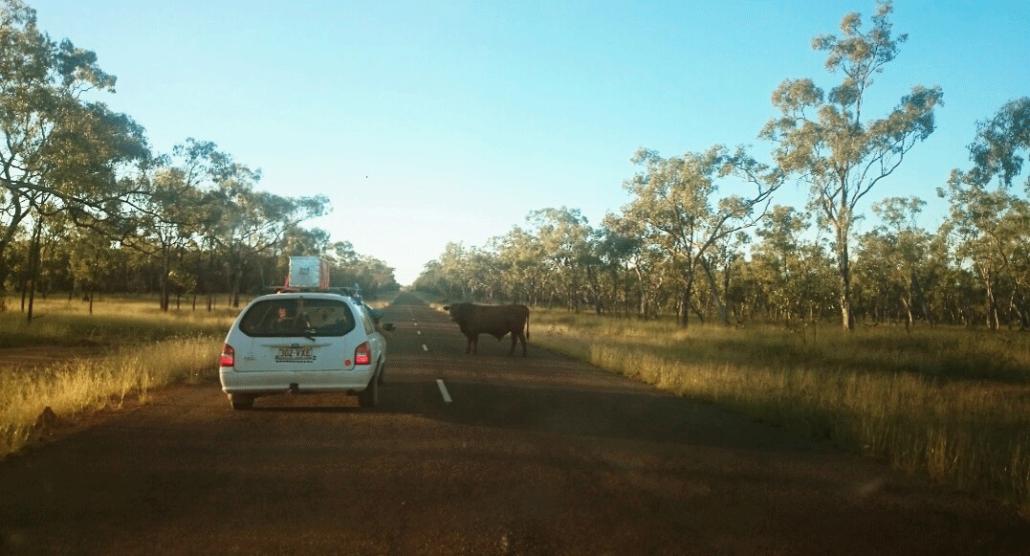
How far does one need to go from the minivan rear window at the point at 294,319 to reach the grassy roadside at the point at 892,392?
650cm

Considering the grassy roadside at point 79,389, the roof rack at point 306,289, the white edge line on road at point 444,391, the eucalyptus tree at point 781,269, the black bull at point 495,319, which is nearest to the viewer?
the grassy roadside at point 79,389

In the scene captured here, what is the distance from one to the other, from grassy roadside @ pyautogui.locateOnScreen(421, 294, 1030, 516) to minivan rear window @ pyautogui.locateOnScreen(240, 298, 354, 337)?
6.50 m

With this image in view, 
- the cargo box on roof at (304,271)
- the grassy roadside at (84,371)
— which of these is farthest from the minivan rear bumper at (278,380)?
the cargo box on roof at (304,271)

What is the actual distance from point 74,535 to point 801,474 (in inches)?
252

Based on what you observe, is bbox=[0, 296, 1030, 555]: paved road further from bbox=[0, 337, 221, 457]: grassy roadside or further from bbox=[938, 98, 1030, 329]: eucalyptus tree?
Answer: bbox=[938, 98, 1030, 329]: eucalyptus tree

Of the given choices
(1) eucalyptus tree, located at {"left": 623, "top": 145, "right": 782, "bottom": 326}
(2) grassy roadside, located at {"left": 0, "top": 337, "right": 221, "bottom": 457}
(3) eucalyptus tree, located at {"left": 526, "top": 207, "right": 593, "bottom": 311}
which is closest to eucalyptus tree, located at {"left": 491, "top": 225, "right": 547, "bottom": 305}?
(3) eucalyptus tree, located at {"left": 526, "top": 207, "right": 593, "bottom": 311}

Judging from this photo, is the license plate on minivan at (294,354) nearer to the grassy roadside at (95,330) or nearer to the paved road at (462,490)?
the paved road at (462,490)

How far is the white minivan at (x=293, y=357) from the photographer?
10609 millimetres

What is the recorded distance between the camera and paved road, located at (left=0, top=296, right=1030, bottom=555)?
17.7ft

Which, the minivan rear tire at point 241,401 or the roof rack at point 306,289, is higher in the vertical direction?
the roof rack at point 306,289

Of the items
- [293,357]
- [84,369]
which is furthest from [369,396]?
[84,369]

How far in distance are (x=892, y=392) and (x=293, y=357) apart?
33.7 ft

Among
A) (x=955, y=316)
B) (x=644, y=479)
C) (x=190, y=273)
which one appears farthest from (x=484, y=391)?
(x=955, y=316)

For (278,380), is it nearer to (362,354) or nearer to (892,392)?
(362,354)
